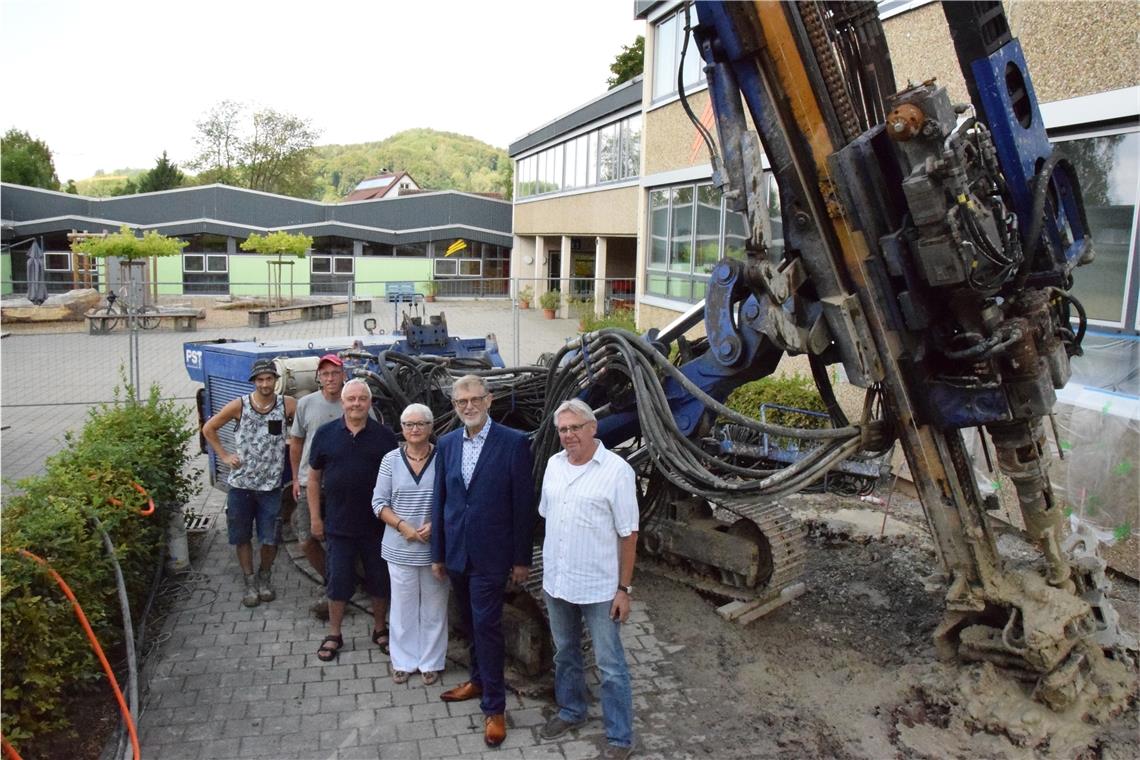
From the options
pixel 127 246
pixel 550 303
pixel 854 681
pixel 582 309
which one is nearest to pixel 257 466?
pixel 854 681

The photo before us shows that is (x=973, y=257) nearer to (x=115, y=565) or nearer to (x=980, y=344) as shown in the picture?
(x=980, y=344)

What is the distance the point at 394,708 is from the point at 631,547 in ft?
5.08

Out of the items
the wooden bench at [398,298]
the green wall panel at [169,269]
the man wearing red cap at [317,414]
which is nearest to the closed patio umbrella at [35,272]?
the green wall panel at [169,269]

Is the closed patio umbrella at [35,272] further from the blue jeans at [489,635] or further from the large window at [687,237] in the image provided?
the blue jeans at [489,635]

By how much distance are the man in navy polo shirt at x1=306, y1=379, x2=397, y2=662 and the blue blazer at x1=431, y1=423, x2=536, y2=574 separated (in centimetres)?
79

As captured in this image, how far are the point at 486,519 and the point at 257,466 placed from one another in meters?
2.26

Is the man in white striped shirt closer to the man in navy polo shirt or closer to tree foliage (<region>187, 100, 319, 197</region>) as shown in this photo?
the man in navy polo shirt

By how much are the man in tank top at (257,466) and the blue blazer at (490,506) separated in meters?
1.91

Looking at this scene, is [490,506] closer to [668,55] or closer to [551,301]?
[668,55]

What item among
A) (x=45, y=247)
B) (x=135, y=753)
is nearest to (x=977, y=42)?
(x=135, y=753)

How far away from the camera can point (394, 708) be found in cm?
460

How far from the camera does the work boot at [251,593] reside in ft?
19.4

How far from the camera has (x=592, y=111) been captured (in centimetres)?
2345

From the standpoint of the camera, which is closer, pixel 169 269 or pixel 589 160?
pixel 589 160
